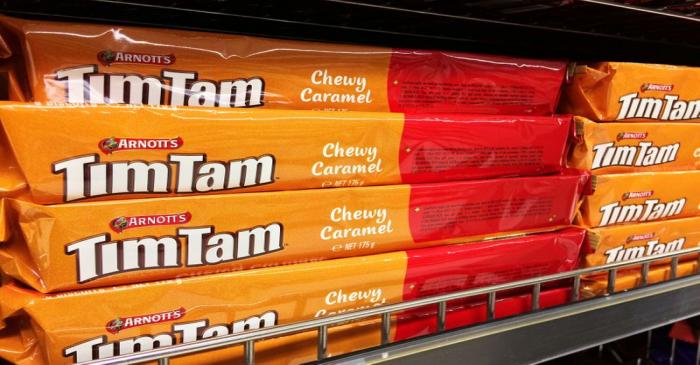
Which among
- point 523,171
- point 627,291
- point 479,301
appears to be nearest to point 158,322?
point 479,301

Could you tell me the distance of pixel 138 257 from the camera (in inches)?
20.6

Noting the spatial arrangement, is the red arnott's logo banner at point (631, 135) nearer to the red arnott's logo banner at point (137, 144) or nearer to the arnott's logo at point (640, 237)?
the arnott's logo at point (640, 237)

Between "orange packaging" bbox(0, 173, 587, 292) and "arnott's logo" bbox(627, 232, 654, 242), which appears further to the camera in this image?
"arnott's logo" bbox(627, 232, 654, 242)

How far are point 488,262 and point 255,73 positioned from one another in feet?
1.34

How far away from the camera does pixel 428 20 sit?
29.7 inches

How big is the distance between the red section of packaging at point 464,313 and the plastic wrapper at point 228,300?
2 cm

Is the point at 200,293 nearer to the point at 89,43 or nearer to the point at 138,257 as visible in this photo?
the point at 138,257

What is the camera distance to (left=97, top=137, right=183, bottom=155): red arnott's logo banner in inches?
19.5

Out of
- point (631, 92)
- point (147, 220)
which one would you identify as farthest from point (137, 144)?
point (631, 92)

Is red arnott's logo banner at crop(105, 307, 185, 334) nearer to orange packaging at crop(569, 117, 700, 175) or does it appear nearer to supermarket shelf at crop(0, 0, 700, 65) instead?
supermarket shelf at crop(0, 0, 700, 65)

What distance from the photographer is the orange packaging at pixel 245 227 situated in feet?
1.62

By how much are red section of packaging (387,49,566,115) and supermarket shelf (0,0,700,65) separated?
0.07m

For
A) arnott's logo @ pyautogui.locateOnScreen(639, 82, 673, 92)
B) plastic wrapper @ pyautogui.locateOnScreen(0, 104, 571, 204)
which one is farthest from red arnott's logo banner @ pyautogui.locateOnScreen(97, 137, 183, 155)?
arnott's logo @ pyautogui.locateOnScreen(639, 82, 673, 92)

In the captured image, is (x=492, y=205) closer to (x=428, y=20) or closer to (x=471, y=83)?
(x=471, y=83)
